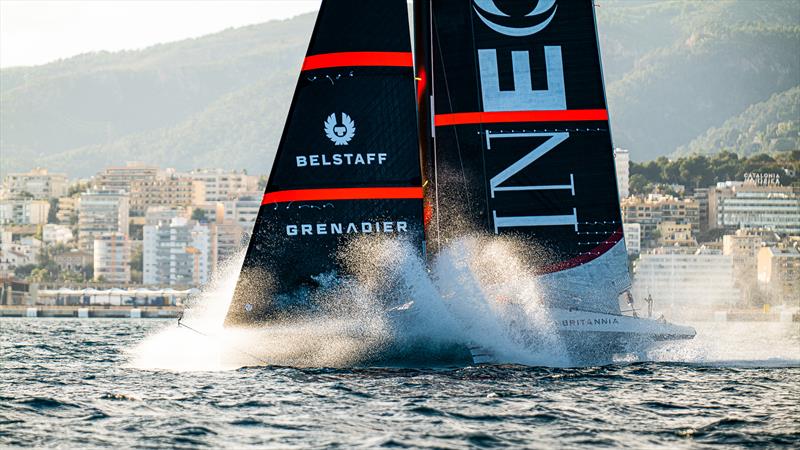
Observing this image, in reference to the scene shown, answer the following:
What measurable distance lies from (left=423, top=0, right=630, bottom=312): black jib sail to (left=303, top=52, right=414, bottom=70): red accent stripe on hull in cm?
128

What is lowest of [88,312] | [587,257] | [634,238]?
[587,257]

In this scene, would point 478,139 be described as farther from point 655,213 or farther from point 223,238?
point 655,213

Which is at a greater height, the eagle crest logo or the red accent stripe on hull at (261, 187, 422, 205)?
the eagle crest logo

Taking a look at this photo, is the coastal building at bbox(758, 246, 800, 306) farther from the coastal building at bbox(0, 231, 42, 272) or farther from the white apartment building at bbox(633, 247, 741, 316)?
the coastal building at bbox(0, 231, 42, 272)

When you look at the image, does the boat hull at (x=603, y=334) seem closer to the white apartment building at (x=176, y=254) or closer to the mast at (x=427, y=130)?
the mast at (x=427, y=130)

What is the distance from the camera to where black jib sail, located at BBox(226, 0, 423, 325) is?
25.1 meters

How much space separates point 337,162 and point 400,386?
14.0 feet

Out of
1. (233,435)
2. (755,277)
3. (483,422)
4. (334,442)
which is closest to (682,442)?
(483,422)

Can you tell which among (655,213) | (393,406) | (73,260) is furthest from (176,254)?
(393,406)

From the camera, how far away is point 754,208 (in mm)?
175875

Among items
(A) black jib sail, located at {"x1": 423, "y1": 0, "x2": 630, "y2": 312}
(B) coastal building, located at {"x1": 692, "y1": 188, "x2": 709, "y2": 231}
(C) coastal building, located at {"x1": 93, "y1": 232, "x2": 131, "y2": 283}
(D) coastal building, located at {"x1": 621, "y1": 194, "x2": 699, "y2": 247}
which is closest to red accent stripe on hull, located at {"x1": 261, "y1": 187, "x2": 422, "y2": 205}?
(A) black jib sail, located at {"x1": 423, "y1": 0, "x2": 630, "y2": 312}

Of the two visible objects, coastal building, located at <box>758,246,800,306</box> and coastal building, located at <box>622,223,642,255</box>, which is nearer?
coastal building, located at <box>758,246,800,306</box>

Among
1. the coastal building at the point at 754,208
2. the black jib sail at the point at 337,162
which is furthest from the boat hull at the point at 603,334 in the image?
the coastal building at the point at 754,208

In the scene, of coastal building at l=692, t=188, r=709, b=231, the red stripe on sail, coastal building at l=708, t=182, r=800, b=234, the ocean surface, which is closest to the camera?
the ocean surface
